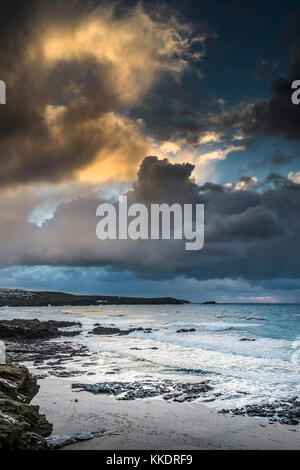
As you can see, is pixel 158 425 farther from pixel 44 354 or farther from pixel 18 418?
pixel 44 354

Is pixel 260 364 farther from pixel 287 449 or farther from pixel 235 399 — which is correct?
pixel 287 449

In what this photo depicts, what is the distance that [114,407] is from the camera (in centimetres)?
1413

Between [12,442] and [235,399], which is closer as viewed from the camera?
[12,442]

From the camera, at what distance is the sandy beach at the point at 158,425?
1035 centimetres

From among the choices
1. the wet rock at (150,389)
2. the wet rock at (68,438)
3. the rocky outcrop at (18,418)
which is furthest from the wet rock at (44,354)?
the wet rock at (68,438)

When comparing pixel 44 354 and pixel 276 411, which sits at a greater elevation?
pixel 276 411

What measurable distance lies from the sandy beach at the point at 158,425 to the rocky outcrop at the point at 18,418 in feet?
2.91

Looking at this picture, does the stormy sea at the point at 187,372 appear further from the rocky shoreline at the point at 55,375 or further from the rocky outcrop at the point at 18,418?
the rocky outcrop at the point at 18,418

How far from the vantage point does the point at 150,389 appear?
17344mm

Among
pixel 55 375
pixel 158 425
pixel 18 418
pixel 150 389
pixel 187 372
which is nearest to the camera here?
pixel 18 418

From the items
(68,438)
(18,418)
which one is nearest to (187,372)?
(68,438)

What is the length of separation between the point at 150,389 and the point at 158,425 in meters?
5.43
